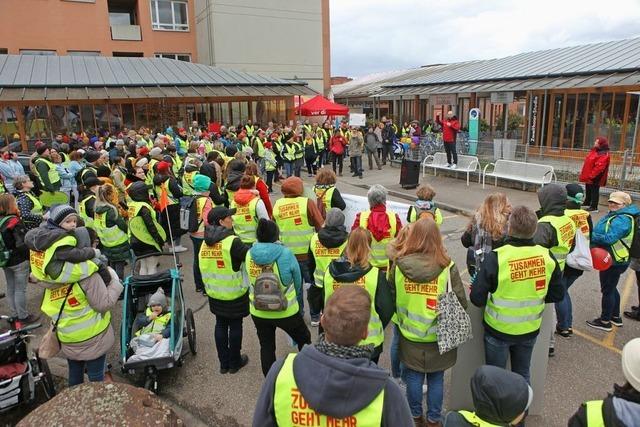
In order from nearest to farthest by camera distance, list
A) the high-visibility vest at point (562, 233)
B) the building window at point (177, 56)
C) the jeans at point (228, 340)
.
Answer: the high-visibility vest at point (562, 233) < the jeans at point (228, 340) < the building window at point (177, 56)

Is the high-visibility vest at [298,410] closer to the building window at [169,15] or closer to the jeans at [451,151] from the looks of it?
the jeans at [451,151]

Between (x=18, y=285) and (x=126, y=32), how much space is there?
29.6 meters

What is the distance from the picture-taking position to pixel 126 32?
Answer: 3080 cm

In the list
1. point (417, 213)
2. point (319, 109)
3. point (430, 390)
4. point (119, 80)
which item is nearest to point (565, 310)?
point (417, 213)

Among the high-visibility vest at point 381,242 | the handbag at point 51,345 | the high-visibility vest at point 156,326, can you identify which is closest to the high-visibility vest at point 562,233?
the high-visibility vest at point 381,242

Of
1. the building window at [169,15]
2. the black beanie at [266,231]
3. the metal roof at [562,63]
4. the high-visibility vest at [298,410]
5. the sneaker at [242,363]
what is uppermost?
the building window at [169,15]

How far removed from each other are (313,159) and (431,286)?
46.1 ft

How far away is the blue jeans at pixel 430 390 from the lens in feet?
12.0

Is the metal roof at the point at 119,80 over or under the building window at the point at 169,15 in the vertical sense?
under

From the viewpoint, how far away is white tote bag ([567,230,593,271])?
4.76 meters

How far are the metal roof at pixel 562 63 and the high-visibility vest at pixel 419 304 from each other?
13.6 metres

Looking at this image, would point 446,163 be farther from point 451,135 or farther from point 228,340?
point 228,340

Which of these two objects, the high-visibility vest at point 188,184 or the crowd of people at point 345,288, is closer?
the crowd of people at point 345,288

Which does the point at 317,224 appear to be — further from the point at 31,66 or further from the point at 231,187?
the point at 31,66
